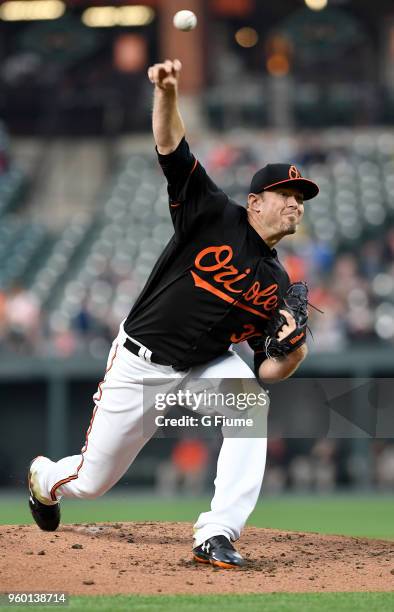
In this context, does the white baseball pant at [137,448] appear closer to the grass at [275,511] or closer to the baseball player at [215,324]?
the baseball player at [215,324]

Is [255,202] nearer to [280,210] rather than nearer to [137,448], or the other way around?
[280,210]

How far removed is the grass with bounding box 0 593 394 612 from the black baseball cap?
1.71 m

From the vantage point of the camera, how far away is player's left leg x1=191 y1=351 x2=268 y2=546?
509cm

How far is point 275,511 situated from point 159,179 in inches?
310

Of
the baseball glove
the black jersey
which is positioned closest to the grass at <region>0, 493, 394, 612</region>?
the baseball glove

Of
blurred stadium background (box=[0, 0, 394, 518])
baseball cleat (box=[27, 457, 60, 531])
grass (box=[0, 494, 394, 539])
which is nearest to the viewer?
baseball cleat (box=[27, 457, 60, 531])

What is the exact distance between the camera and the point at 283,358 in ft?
17.1

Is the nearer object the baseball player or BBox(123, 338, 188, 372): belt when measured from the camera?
the baseball player

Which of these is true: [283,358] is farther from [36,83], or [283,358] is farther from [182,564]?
[36,83]

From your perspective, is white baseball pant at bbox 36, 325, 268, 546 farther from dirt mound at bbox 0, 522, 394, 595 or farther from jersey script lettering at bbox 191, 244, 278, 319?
jersey script lettering at bbox 191, 244, 278, 319

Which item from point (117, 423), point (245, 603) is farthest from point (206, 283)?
point (245, 603)

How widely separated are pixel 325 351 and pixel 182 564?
7.43 metres

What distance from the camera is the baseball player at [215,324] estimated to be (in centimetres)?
509

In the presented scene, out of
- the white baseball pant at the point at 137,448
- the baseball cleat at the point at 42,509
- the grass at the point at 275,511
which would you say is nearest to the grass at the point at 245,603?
the white baseball pant at the point at 137,448
